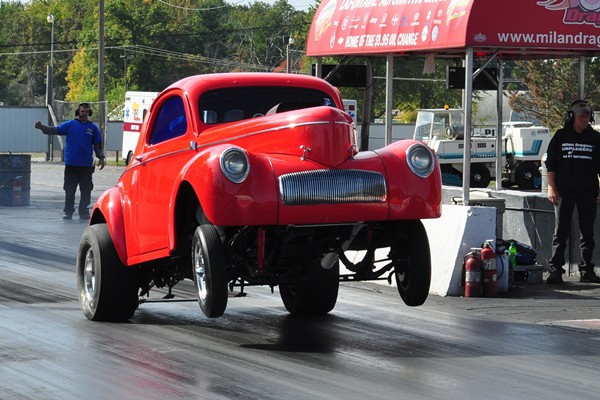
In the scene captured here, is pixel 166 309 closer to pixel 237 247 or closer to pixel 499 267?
pixel 237 247

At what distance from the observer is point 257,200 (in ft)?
27.7

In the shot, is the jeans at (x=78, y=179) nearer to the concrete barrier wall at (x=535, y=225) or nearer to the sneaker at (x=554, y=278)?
the concrete barrier wall at (x=535, y=225)

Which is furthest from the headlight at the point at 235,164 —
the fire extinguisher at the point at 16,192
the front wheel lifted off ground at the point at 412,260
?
the fire extinguisher at the point at 16,192

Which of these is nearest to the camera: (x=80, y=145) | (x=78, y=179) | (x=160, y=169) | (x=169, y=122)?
(x=160, y=169)

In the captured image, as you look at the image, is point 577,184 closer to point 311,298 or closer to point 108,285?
point 311,298

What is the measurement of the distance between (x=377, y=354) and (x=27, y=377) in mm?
2381

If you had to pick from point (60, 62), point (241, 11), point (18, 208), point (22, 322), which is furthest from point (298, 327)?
point (241, 11)

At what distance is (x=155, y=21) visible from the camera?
99250 mm

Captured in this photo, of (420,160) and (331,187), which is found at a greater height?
(420,160)

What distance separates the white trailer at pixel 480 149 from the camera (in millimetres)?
34719

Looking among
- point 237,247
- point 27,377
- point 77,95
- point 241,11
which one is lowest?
point 27,377

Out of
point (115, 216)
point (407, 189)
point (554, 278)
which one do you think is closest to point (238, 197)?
point (407, 189)

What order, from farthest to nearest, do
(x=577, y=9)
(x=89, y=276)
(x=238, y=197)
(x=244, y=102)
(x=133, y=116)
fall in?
(x=133, y=116), (x=577, y=9), (x=89, y=276), (x=244, y=102), (x=238, y=197)

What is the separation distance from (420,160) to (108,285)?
2779mm
